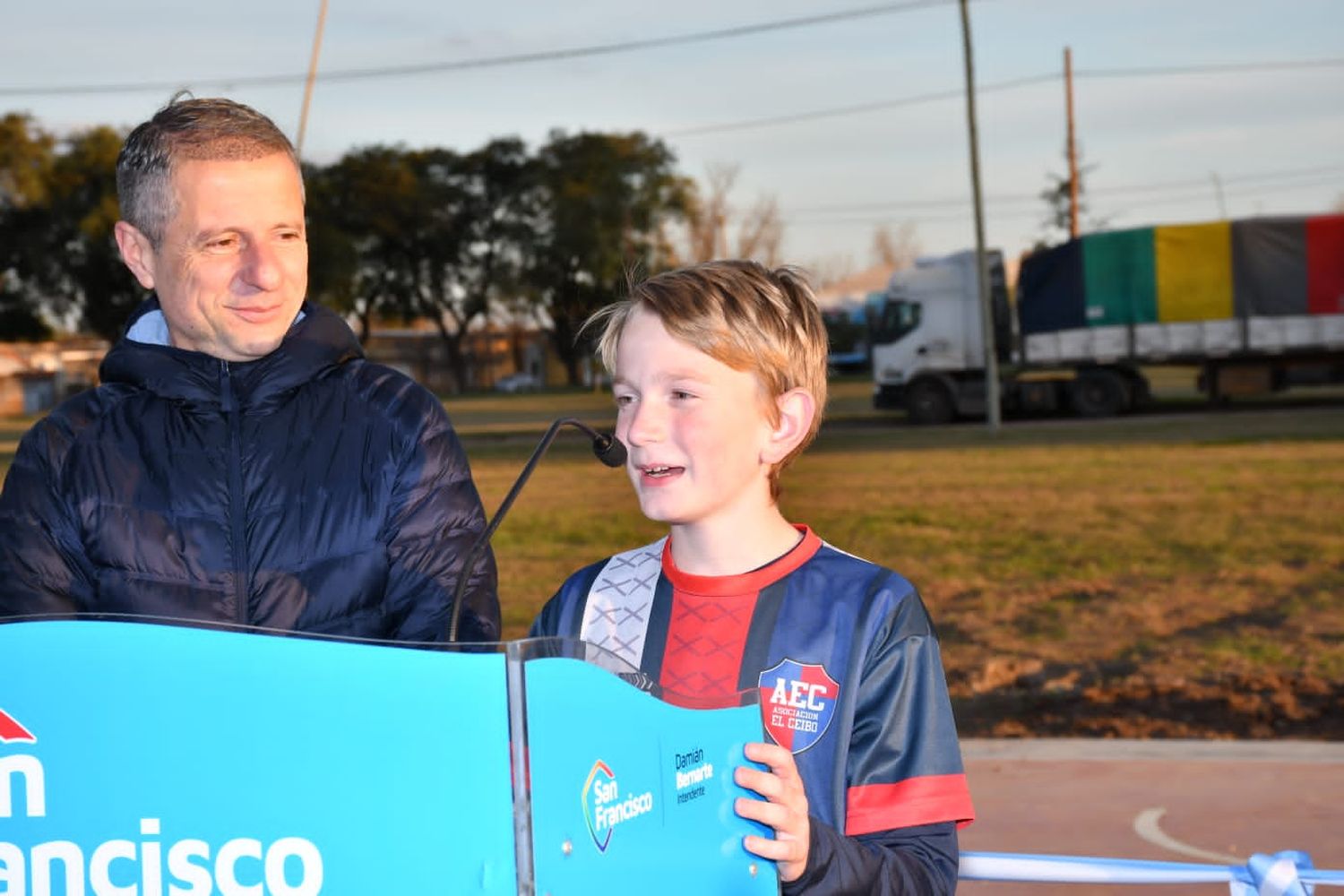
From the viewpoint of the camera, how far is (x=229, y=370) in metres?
2.27

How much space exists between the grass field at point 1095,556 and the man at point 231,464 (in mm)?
730

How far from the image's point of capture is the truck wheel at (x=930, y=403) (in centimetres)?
3144

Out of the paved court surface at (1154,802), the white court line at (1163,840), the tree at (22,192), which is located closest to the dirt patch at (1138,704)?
the paved court surface at (1154,802)

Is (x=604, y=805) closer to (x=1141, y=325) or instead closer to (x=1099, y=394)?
(x=1099, y=394)

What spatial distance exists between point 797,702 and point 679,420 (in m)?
0.35

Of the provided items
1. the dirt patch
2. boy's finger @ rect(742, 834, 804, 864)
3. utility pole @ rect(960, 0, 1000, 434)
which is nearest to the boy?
boy's finger @ rect(742, 834, 804, 864)

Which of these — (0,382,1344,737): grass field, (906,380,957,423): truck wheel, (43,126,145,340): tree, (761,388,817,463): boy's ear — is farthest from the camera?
(43,126,145,340): tree

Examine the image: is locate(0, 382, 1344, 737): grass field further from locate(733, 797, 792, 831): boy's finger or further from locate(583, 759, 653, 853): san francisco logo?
locate(583, 759, 653, 853): san francisco logo

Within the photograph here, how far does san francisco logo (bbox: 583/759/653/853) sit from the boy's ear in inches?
31.8

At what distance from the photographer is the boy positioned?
185cm

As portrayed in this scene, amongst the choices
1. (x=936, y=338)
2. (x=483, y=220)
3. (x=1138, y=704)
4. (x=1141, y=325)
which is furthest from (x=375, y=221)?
(x=1138, y=704)

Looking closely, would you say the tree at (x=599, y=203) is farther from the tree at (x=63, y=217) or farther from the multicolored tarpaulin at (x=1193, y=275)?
the multicolored tarpaulin at (x=1193, y=275)

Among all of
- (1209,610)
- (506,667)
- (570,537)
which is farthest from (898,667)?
(570,537)

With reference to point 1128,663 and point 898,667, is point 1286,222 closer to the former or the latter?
point 1128,663
